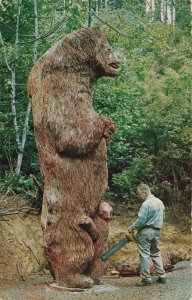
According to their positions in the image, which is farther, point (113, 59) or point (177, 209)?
point (177, 209)

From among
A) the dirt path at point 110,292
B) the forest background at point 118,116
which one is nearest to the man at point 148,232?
the dirt path at point 110,292

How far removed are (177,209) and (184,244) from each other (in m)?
1.12

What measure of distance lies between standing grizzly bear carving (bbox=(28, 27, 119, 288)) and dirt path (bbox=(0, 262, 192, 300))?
22 cm

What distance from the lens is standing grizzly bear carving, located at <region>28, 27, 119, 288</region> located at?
6.18 metres

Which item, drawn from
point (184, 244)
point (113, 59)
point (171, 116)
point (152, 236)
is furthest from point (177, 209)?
point (113, 59)

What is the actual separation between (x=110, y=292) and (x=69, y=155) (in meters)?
1.81

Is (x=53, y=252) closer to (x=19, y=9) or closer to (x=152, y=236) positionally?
(x=152, y=236)

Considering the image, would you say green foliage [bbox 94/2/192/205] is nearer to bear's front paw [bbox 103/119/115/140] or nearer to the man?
the man

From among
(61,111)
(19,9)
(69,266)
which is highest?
(19,9)

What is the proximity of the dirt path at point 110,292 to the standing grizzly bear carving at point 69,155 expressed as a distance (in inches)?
8.8

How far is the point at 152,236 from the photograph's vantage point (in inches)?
271

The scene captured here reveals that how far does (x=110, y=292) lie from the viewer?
604 cm

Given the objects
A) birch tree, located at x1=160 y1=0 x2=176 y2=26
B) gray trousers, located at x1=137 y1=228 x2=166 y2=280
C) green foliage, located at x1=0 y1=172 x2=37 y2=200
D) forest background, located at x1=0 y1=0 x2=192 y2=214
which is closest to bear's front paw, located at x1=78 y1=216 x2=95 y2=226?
gray trousers, located at x1=137 y1=228 x2=166 y2=280

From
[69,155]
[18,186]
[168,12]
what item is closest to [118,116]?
[18,186]
